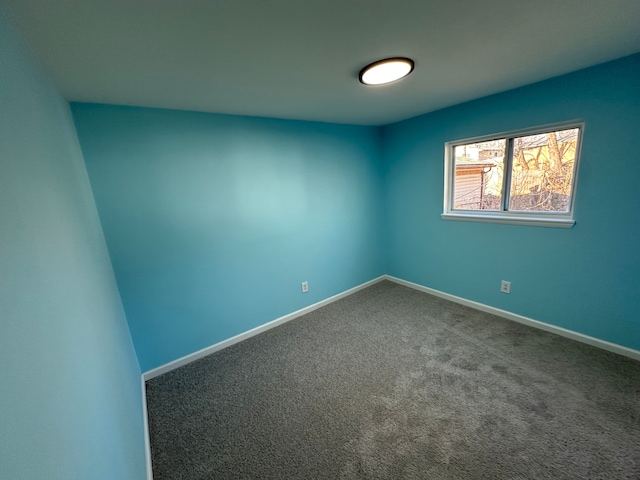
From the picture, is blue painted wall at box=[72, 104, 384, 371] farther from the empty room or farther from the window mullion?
the window mullion

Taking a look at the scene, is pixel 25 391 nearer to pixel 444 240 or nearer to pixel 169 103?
pixel 169 103

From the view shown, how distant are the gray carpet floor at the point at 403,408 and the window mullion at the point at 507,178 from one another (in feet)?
3.90

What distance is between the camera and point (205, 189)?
2.20 meters

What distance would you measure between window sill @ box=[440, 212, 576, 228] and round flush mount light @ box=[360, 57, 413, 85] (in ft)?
5.63

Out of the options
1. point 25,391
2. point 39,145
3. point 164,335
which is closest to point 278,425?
point 164,335

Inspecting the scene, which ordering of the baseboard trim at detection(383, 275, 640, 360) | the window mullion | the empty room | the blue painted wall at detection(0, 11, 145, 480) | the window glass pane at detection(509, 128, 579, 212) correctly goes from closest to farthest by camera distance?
the blue painted wall at detection(0, 11, 145, 480) → the empty room → the baseboard trim at detection(383, 275, 640, 360) → the window glass pane at detection(509, 128, 579, 212) → the window mullion

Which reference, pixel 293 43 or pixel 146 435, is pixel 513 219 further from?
pixel 146 435

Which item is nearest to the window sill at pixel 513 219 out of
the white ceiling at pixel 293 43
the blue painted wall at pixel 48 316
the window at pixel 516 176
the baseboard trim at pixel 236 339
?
the window at pixel 516 176

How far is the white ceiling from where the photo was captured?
3.18ft

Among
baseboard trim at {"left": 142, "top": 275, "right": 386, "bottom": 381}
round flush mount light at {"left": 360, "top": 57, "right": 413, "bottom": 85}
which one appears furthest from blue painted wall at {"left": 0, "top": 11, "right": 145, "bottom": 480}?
round flush mount light at {"left": 360, "top": 57, "right": 413, "bottom": 85}

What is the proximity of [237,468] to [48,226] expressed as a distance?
1.49 meters

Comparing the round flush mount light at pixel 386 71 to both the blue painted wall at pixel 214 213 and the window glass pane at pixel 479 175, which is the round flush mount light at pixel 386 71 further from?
the window glass pane at pixel 479 175

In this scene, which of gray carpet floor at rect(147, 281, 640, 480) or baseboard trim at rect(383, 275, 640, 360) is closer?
gray carpet floor at rect(147, 281, 640, 480)

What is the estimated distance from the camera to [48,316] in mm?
671
